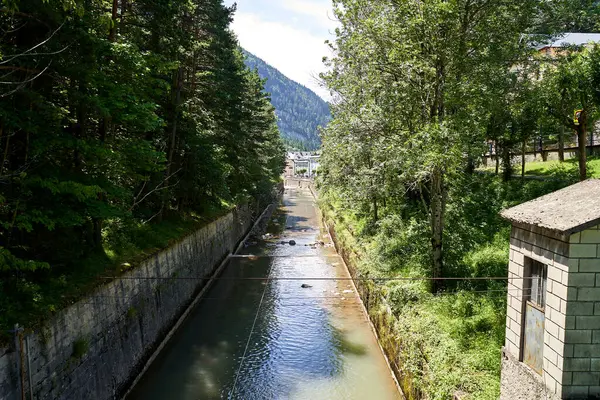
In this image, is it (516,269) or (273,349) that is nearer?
(516,269)

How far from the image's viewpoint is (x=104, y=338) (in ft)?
38.3

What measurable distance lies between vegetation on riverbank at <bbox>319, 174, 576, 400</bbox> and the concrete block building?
1.36 meters

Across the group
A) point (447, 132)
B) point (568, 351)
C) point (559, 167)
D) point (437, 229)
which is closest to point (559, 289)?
point (568, 351)

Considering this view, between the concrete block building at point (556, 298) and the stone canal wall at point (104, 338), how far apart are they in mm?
8892

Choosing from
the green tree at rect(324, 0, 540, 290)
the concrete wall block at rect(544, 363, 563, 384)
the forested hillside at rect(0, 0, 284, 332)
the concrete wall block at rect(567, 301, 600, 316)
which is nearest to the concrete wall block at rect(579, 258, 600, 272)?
the concrete wall block at rect(567, 301, 600, 316)

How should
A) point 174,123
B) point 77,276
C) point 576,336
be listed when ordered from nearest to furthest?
point 576,336, point 77,276, point 174,123

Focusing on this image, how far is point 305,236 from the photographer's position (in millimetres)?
39406

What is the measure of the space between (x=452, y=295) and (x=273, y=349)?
650cm

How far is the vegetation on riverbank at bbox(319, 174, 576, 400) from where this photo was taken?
31.0 feet

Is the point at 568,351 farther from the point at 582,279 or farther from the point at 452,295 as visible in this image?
the point at 452,295

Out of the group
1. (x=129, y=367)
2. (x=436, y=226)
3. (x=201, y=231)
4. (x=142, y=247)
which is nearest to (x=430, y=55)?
(x=436, y=226)

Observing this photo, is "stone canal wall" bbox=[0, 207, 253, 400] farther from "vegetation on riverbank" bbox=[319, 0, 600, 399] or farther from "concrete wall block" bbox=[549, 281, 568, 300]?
"concrete wall block" bbox=[549, 281, 568, 300]

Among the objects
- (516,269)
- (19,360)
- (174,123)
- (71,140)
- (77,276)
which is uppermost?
(174,123)

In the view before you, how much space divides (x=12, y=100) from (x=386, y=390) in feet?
39.0
